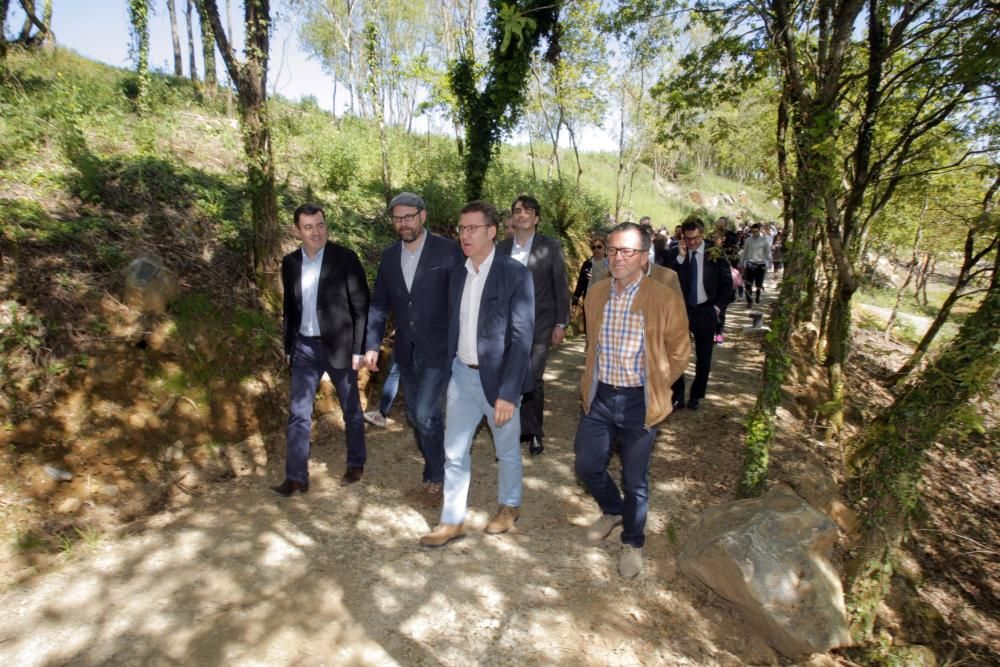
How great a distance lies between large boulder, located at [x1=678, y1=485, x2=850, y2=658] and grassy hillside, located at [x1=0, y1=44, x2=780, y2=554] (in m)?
4.03

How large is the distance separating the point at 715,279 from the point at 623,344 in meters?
3.30

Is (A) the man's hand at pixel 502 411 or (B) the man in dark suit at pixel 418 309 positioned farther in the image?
(B) the man in dark suit at pixel 418 309

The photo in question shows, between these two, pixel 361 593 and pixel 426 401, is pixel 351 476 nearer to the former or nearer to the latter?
pixel 426 401

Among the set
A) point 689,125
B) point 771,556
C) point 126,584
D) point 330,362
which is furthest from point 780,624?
point 689,125

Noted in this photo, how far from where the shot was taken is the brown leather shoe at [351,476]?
15.0 ft

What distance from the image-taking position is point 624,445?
3490mm

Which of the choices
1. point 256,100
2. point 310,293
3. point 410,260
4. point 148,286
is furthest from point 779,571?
point 256,100

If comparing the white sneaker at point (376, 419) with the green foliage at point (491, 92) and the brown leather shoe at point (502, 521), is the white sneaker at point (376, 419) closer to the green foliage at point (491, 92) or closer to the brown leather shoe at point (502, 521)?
the brown leather shoe at point (502, 521)

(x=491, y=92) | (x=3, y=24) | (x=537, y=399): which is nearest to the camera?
(x=537, y=399)

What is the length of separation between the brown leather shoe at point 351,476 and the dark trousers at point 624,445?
2.03 m

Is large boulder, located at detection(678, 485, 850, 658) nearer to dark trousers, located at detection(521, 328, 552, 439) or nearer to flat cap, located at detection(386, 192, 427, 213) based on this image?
dark trousers, located at detection(521, 328, 552, 439)

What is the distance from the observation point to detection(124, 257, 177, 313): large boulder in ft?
15.8

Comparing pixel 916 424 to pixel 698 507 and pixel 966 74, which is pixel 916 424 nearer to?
pixel 698 507

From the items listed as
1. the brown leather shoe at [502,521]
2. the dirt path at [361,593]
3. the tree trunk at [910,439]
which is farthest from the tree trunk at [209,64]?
the tree trunk at [910,439]
